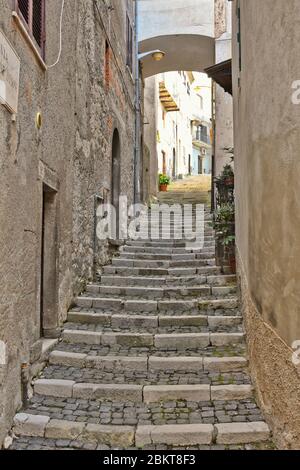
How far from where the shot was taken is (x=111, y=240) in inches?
318

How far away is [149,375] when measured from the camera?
4418mm

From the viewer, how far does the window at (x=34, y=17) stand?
387cm

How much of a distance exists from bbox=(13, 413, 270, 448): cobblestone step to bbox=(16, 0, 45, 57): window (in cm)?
356

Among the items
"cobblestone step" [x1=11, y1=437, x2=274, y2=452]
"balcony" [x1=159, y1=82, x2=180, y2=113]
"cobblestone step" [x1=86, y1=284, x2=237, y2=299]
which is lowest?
"cobblestone step" [x1=11, y1=437, x2=274, y2=452]

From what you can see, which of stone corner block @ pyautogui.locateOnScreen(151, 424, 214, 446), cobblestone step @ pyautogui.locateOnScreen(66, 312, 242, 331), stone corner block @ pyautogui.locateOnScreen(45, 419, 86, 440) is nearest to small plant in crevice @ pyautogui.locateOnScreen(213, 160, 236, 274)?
cobblestone step @ pyautogui.locateOnScreen(66, 312, 242, 331)

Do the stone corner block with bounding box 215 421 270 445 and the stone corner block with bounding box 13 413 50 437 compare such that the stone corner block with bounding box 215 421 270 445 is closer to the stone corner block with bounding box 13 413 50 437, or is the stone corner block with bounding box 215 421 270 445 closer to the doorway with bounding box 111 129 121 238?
the stone corner block with bounding box 13 413 50 437

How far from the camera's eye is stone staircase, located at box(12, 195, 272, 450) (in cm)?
348

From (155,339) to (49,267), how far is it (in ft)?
4.93

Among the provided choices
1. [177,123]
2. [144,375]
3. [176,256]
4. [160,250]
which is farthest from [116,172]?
[177,123]

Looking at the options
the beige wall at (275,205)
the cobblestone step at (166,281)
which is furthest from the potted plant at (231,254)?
the beige wall at (275,205)
